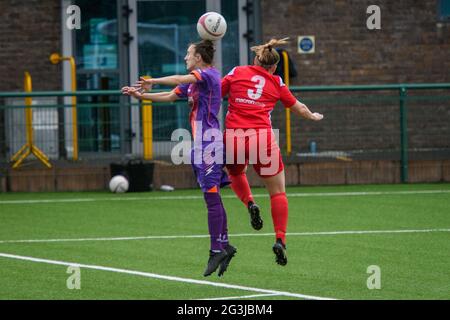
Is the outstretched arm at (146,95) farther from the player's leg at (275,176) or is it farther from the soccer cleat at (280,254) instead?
the soccer cleat at (280,254)

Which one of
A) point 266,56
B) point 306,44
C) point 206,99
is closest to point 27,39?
point 306,44

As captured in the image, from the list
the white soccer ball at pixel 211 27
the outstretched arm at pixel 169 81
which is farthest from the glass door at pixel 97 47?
the outstretched arm at pixel 169 81

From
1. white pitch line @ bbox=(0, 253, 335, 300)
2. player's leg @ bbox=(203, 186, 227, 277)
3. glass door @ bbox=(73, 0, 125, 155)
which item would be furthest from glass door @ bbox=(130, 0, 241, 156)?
player's leg @ bbox=(203, 186, 227, 277)

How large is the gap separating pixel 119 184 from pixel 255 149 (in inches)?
345

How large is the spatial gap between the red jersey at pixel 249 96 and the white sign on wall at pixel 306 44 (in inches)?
468

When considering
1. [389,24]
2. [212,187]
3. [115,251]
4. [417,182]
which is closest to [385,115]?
[417,182]

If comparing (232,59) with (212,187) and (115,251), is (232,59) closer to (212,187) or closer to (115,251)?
(115,251)

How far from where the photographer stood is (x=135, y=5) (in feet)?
76.1

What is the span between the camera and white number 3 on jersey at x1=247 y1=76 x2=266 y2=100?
11.2 m

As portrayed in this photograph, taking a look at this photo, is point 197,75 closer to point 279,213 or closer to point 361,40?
point 279,213

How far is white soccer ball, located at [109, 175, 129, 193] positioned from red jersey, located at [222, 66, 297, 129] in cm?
857

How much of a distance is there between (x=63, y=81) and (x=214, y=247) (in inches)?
499

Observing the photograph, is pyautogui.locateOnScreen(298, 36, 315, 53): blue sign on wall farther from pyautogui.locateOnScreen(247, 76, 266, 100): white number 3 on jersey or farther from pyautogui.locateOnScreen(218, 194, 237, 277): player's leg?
pyautogui.locateOnScreen(218, 194, 237, 277): player's leg

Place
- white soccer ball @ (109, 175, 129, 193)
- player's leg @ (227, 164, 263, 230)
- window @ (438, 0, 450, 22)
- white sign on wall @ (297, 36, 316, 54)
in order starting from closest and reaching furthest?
player's leg @ (227, 164, 263, 230) < white soccer ball @ (109, 175, 129, 193) < white sign on wall @ (297, 36, 316, 54) < window @ (438, 0, 450, 22)
